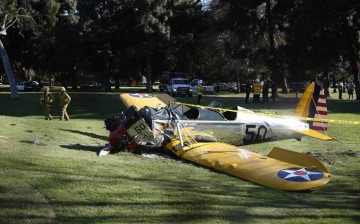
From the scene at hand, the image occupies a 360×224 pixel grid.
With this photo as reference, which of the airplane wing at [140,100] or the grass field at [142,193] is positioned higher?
→ the airplane wing at [140,100]

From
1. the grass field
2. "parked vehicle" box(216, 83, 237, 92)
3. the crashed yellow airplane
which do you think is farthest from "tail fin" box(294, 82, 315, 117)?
"parked vehicle" box(216, 83, 237, 92)

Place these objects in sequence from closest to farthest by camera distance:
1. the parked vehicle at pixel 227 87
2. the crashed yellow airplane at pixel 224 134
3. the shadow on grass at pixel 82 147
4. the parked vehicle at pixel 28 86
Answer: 1. the crashed yellow airplane at pixel 224 134
2. the shadow on grass at pixel 82 147
3. the parked vehicle at pixel 28 86
4. the parked vehicle at pixel 227 87

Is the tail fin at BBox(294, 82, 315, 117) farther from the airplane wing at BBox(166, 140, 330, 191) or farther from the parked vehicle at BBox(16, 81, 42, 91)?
the parked vehicle at BBox(16, 81, 42, 91)

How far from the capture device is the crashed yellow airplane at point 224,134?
9227 mm

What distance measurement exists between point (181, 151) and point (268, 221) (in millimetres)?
5458

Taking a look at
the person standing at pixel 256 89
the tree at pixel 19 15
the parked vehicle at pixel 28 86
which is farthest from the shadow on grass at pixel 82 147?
the parked vehicle at pixel 28 86

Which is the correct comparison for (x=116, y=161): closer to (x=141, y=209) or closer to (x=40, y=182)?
(x=40, y=182)

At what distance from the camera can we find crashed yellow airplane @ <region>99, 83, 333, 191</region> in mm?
9227

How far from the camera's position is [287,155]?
979 centimetres

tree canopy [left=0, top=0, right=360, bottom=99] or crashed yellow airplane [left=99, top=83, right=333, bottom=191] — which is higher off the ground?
tree canopy [left=0, top=0, right=360, bottom=99]

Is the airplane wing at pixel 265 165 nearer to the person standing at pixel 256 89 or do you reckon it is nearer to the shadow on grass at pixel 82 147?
the shadow on grass at pixel 82 147

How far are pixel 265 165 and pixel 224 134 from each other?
3.96 metres

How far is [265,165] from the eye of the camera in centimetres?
933

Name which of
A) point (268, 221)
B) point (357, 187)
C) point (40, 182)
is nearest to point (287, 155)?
point (357, 187)
